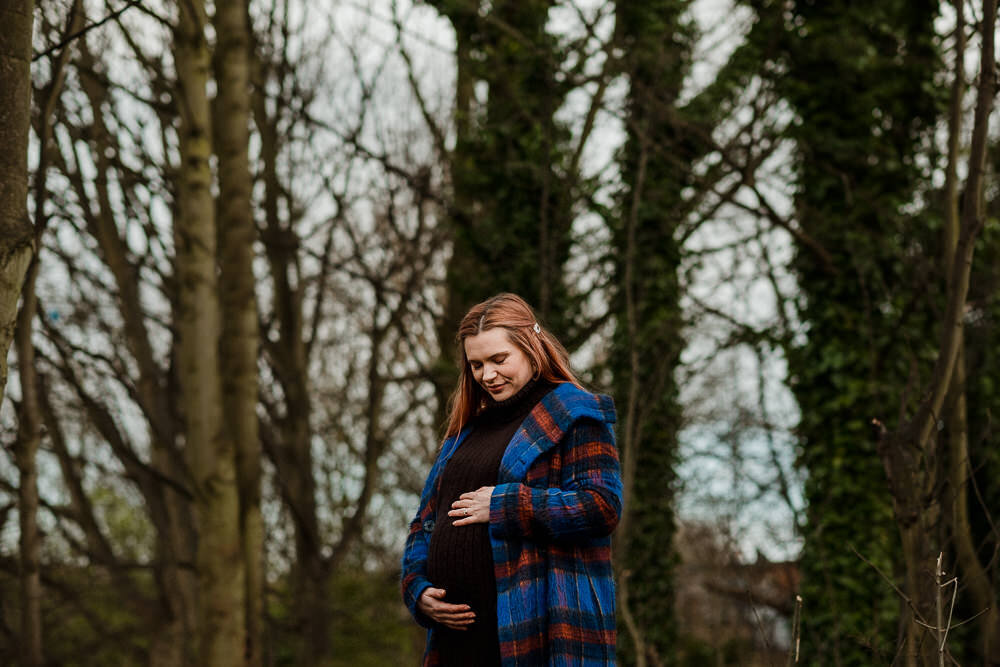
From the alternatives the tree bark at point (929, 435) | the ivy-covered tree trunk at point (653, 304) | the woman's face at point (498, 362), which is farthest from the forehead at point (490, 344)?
the ivy-covered tree trunk at point (653, 304)

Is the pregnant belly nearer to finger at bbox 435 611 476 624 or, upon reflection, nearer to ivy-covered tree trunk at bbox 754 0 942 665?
finger at bbox 435 611 476 624

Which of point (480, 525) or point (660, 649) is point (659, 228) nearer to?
point (660, 649)

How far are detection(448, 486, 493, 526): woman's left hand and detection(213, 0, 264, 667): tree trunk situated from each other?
407 cm

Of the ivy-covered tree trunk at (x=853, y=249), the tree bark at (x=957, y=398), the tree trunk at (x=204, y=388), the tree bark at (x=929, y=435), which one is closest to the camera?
the tree bark at (x=929, y=435)

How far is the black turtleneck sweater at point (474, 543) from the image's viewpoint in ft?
8.20

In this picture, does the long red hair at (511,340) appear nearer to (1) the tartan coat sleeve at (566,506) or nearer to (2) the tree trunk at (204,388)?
(1) the tartan coat sleeve at (566,506)

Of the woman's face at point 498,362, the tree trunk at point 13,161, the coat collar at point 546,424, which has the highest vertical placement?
the tree trunk at point 13,161

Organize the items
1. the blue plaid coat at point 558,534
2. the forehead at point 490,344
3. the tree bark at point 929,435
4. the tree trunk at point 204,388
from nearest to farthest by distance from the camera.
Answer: the blue plaid coat at point 558,534 → the forehead at point 490,344 → the tree bark at point 929,435 → the tree trunk at point 204,388

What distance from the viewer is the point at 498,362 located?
264cm

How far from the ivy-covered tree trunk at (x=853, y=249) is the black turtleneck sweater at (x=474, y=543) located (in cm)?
566

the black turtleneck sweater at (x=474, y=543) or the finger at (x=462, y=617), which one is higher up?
the black turtleneck sweater at (x=474, y=543)

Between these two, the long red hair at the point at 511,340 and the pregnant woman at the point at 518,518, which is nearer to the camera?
the pregnant woman at the point at 518,518

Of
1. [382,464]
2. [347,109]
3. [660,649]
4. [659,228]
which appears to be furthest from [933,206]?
[382,464]

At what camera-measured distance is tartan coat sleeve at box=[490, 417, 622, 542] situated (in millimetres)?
2377
